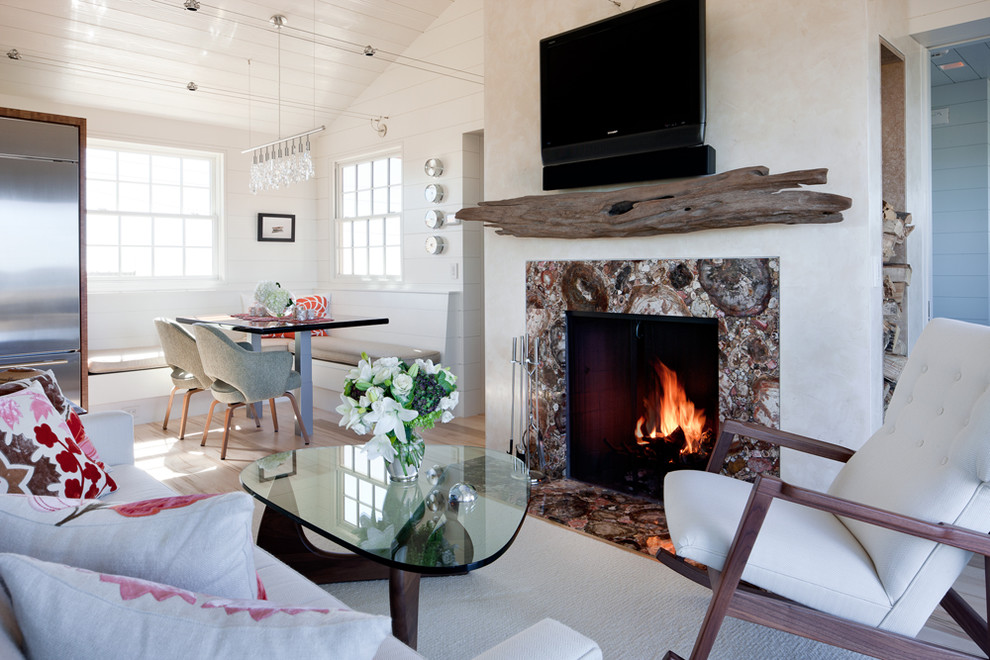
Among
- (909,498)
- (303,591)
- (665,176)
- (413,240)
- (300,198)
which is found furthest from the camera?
(300,198)

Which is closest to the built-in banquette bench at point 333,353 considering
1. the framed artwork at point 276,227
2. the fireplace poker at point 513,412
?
the framed artwork at point 276,227

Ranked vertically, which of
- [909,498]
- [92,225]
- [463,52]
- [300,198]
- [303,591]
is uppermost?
[463,52]

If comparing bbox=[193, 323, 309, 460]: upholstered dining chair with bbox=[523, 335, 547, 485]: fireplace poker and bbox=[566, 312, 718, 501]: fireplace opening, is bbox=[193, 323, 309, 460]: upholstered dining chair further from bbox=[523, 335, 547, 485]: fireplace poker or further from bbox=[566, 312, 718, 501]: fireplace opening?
bbox=[566, 312, 718, 501]: fireplace opening

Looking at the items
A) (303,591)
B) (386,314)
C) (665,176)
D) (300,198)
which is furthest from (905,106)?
(300,198)

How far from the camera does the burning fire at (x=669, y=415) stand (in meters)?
3.24

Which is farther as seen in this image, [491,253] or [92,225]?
[92,225]

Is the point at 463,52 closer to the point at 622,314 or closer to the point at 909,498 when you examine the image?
the point at 622,314

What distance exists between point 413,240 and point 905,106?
379 centimetres

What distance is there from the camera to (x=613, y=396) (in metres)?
3.56

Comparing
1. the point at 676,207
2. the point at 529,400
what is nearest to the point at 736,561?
the point at 676,207

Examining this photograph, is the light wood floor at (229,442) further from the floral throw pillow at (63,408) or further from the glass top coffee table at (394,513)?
the floral throw pillow at (63,408)

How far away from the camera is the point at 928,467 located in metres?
1.78

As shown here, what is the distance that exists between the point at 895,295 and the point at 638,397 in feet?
4.08

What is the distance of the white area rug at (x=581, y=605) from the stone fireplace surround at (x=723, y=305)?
2.47 feet
